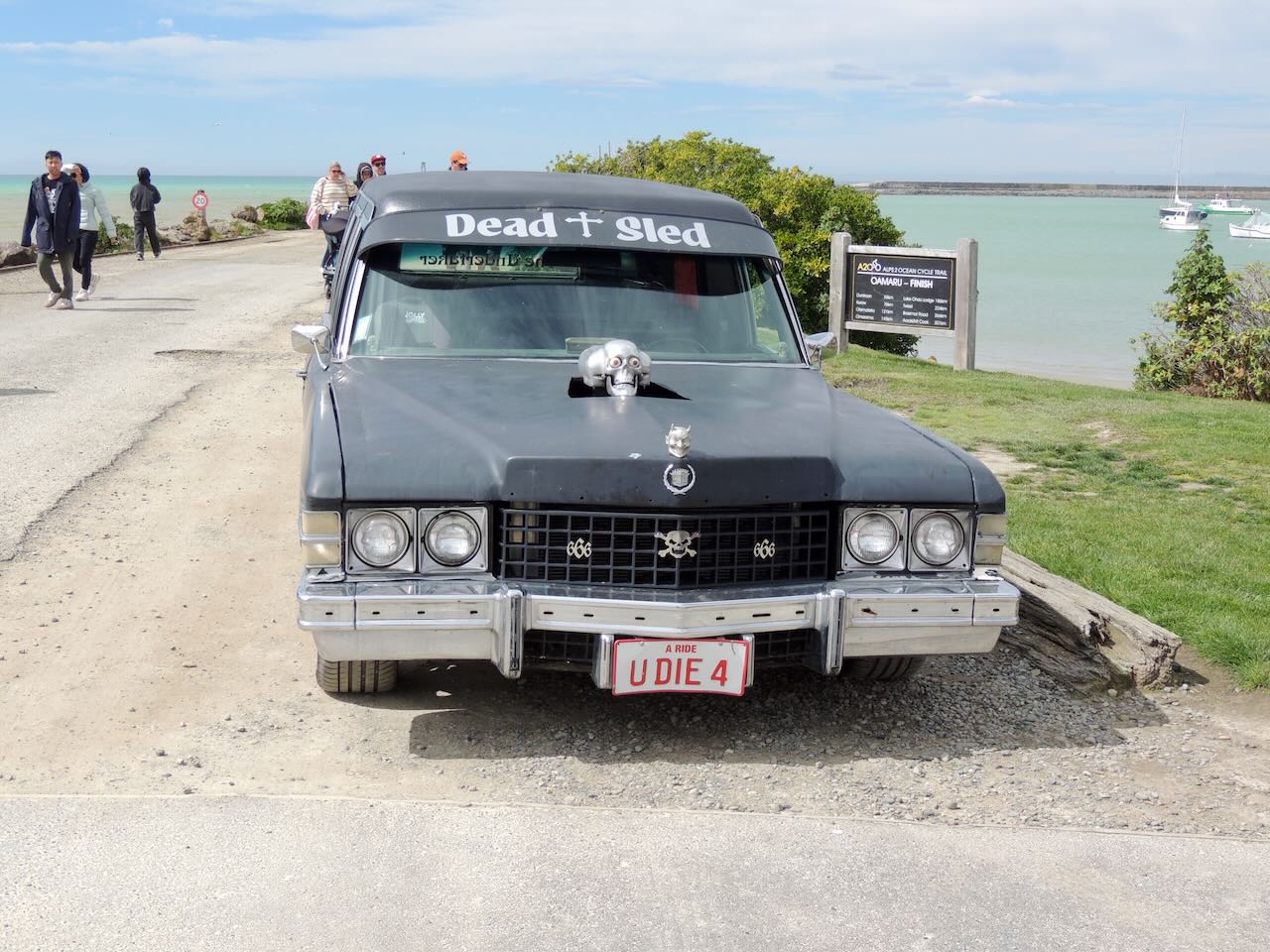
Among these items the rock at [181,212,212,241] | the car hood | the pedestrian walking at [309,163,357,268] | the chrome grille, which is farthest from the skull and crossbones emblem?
the rock at [181,212,212,241]

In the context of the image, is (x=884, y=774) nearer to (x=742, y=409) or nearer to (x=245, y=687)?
(x=742, y=409)

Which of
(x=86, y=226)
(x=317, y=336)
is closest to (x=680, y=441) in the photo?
(x=317, y=336)

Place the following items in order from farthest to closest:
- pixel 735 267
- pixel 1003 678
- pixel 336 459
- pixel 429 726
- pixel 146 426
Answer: pixel 146 426, pixel 735 267, pixel 1003 678, pixel 429 726, pixel 336 459

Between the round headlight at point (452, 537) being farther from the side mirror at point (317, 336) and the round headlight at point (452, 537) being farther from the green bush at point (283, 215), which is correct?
the green bush at point (283, 215)

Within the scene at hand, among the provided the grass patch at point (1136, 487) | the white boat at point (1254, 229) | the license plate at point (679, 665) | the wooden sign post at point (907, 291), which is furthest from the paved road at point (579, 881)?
the white boat at point (1254, 229)

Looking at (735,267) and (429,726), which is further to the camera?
(735,267)

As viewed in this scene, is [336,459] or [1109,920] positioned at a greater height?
[336,459]

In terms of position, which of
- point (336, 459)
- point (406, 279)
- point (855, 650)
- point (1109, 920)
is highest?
point (406, 279)

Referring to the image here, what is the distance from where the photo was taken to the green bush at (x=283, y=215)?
44531 mm

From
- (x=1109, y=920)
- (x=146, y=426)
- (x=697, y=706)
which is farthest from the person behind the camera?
(x=146, y=426)

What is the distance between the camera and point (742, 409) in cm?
505

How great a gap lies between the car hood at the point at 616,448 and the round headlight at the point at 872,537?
4.3 inches

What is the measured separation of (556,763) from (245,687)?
1337 mm

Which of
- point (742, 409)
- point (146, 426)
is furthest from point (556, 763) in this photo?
point (146, 426)
